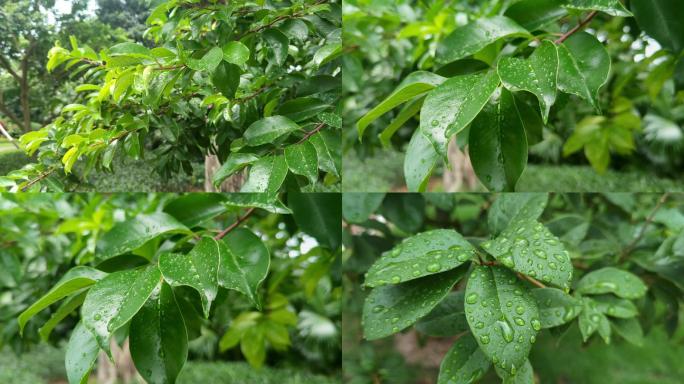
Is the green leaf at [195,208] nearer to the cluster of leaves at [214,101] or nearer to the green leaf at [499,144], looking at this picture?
the cluster of leaves at [214,101]

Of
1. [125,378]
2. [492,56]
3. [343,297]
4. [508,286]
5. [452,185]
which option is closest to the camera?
[508,286]

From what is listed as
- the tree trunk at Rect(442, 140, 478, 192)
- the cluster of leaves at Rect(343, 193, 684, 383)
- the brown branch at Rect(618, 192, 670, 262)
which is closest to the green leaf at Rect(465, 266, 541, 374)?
the cluster of leaves at Rect(343, 193, 684, 383)

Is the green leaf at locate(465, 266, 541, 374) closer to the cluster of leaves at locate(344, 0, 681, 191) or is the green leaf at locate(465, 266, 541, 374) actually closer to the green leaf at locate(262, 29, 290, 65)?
the cluster of leaves at locate(344, 0, 681, 191)

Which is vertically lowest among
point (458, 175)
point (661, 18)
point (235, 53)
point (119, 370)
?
point (119, 370)

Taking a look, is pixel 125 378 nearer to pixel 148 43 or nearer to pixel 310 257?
pixel 310 257

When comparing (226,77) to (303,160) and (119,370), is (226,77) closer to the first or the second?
(303,160)

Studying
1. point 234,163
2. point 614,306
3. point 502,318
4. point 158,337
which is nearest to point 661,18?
point 614,306

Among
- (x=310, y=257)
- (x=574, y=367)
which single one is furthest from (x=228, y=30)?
(x=574, y=367)
